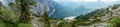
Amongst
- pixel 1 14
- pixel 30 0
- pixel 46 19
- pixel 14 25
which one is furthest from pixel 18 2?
pixel 46 19

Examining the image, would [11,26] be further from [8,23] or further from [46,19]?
[46,19]

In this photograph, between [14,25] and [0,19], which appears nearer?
[14,25]

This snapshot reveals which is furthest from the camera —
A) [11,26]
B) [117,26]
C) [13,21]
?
[13,21]

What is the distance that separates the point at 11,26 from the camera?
83.6 feet

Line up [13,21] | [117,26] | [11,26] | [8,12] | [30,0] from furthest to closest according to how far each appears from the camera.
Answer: [30,0]
[8,12]
[13,21]
[11,26]
[117,26]

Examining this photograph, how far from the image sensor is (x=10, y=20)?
27.7 metres

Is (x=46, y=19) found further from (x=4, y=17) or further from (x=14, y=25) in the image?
(x=4, y=17)

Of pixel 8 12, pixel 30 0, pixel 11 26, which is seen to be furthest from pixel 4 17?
pixel 30 0

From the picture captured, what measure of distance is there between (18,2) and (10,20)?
26844 millimetres

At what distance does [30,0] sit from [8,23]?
2730cm

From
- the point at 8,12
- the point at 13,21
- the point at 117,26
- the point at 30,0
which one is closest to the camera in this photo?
the point at 117,26

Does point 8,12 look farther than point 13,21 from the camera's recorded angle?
Yes

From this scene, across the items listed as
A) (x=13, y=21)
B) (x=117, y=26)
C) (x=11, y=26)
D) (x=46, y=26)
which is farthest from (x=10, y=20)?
(x=117, y=26)

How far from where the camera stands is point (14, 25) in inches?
1059
